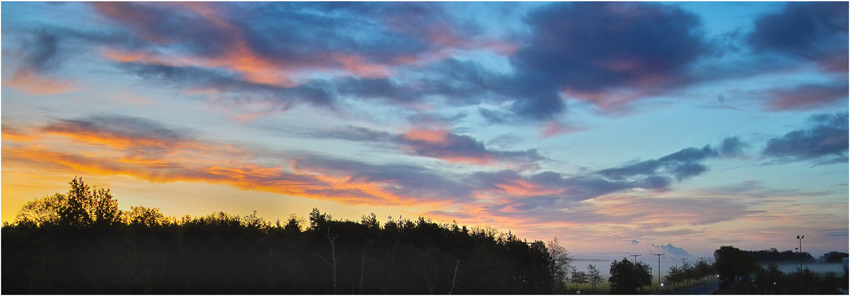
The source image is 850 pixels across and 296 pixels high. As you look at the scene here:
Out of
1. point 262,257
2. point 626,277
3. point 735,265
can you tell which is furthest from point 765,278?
point 262,257

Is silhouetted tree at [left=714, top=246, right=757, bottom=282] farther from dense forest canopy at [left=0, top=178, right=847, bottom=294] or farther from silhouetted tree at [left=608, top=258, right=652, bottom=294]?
silhouetted tree at [left=608, top=258, right=652, bottom=294]

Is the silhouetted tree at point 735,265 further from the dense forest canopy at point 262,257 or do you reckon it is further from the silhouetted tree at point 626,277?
the silhouetted tree at point 626,277

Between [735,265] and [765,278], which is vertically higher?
[735,265]

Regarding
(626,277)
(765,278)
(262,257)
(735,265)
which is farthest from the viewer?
(735,265)

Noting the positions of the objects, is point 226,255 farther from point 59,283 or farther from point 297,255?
point 59,283

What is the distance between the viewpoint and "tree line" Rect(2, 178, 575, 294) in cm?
6550

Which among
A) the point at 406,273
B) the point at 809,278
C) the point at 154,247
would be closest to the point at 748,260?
the point at 809,278

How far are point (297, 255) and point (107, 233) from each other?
118 ft

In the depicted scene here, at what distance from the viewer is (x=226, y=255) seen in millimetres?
92875

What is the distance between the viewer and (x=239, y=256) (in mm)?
94188

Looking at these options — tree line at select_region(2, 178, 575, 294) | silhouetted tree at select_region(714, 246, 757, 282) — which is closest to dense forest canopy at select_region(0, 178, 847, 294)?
tree line at select_region(2, 178, 575, 294)

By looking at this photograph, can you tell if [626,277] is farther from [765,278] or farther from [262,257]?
[262,257]

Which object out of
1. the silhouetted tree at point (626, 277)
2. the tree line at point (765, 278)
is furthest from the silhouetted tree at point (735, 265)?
the silhouetted tree at point (626, 277)

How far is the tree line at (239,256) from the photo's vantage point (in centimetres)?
6550
